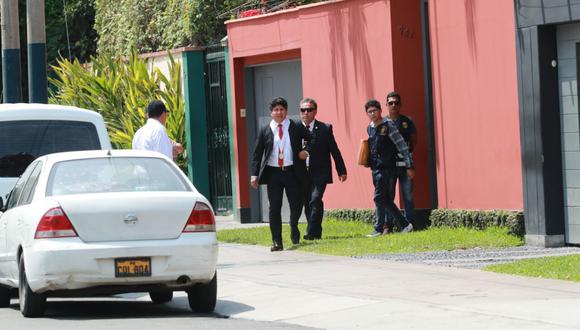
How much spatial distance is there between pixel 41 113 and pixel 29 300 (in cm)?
346

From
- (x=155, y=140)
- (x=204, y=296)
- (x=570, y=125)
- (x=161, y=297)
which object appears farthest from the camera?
(x=570, y=125)

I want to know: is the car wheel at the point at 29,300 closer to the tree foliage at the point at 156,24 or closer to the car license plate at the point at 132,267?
the car license plate at the point at 132,267

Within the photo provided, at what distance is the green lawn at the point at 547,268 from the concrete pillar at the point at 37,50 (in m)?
9.67

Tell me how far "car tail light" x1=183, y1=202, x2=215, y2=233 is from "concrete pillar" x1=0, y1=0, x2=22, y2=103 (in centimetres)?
1199

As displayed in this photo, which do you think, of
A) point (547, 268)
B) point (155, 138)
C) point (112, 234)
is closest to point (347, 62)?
point (155, 138)

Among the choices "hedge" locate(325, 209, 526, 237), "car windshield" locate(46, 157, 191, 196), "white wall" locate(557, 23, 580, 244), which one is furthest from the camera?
"hedge" locate(325, 209, 526, 237)

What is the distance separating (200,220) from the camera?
1255cm

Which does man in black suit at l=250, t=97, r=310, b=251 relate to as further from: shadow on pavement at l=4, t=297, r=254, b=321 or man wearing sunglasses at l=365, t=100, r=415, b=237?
shadow on pavement at l=4, t=297, r=254, b=321

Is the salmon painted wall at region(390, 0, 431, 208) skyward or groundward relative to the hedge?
skyward

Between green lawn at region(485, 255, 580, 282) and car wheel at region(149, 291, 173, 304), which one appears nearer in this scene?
green lawn at region(485, 255, 580, 282)

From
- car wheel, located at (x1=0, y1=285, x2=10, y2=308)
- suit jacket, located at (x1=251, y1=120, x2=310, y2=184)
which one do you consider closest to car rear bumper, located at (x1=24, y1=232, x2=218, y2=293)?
car wheel, located at (x1=0, y1=285, x2=10, y2=308)

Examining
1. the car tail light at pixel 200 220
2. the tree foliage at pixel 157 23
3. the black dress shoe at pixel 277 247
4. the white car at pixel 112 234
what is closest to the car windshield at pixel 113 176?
the white car at pixel 112 234

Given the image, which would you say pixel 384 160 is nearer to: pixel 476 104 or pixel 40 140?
pixel 476 104

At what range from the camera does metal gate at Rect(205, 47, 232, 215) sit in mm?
25922
